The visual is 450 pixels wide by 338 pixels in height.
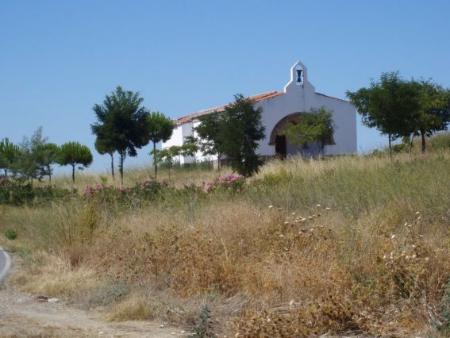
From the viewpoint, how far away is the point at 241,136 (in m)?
29.0

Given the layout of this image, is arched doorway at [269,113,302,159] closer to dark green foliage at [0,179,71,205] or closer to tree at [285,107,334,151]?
tree at [285,107,334,151]

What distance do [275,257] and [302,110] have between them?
43016mm

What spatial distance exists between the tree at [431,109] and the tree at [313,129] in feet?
30.3

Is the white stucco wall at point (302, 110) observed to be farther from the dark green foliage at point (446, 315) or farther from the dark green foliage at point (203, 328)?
the dark green foliage at point (446, 315)

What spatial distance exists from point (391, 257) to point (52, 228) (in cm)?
824

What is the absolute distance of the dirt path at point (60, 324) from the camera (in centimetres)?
765

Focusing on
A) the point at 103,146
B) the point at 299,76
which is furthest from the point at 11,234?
the point at 299,76

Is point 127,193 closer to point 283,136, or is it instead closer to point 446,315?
point 446,315

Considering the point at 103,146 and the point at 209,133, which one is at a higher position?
the point at 209,133

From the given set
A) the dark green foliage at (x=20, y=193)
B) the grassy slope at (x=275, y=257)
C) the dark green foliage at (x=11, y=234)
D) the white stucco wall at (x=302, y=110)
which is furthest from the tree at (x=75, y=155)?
the grassy slope at (x=275, y=257)

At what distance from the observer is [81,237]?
13211 millimetres

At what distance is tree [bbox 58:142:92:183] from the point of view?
4209 centimetres

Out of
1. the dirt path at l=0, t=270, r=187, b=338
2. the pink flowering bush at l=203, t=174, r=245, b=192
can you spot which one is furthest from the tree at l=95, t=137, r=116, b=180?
the dirt path at l=0, t=270, r=187, b=338

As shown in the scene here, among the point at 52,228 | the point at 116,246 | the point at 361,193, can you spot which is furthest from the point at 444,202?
the point at 52,228
